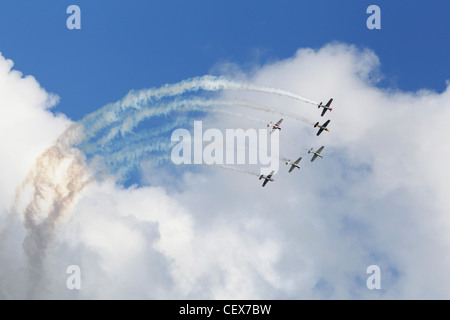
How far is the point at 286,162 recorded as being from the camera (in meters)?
140
